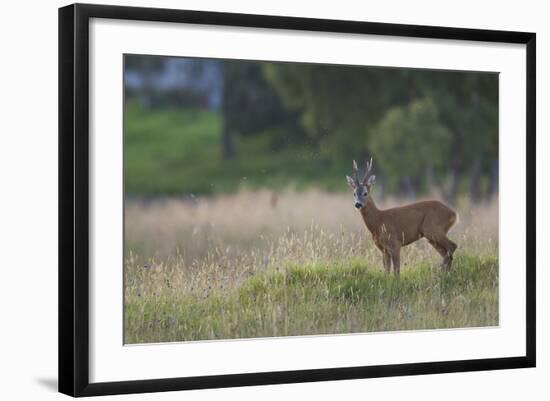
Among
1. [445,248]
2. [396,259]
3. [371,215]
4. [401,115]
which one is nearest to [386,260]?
[396,259]

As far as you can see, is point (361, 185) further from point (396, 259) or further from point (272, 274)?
point (272, 274)

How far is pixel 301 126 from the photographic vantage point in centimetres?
1069

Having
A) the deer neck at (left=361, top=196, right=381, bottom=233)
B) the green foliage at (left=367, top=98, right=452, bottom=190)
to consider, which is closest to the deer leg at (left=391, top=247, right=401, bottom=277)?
the deer neck at (left=361, top=196, right=381, bottom=233)

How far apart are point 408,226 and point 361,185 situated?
59cm

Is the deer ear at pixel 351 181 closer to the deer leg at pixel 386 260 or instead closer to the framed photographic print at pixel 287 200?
the framed photographic print at pixel 287 200

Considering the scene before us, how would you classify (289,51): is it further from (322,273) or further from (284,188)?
(322,273)

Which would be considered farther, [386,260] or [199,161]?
[386,260]

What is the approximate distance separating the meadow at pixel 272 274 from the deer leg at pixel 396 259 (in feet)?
0.16

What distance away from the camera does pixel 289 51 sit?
10.2 metres

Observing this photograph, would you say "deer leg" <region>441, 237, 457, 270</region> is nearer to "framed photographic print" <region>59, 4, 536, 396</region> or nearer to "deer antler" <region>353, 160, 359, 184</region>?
"framed photographic print" <region>59, 4, 536, 396</region>

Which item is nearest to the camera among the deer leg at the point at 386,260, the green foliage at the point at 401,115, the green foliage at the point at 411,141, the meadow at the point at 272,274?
the meadow at the point at 272,274

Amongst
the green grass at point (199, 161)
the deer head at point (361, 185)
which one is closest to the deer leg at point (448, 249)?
the deer head at point (361, 185)

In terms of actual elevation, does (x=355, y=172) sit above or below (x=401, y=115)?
below

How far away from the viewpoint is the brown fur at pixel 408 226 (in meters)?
10.9
